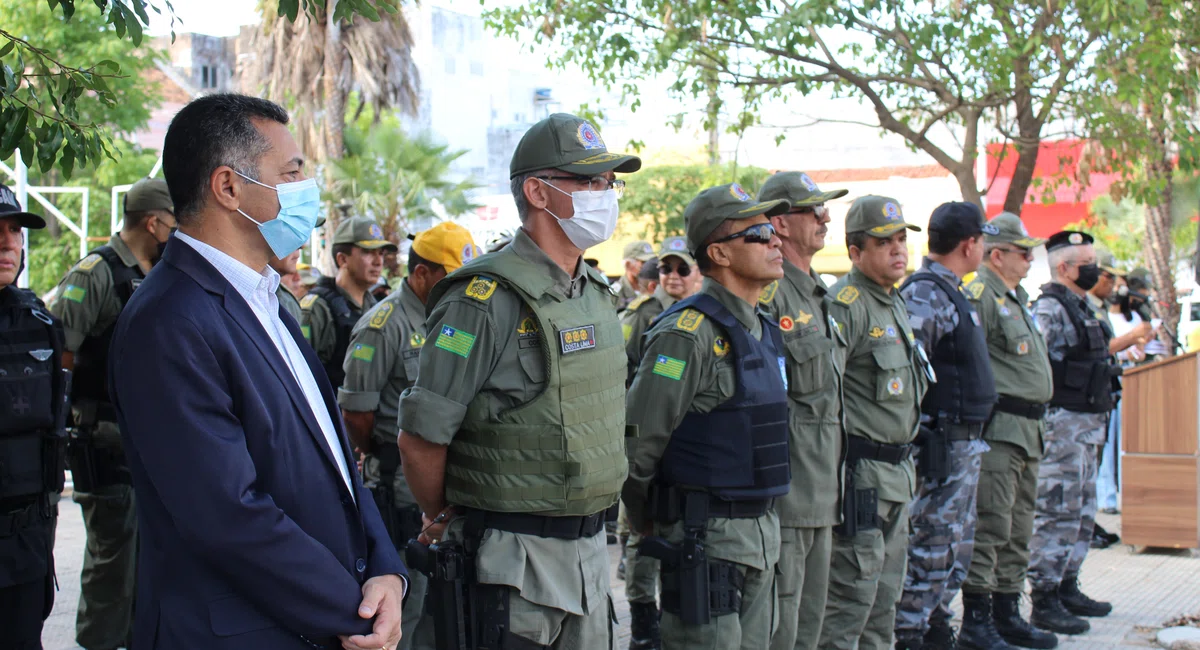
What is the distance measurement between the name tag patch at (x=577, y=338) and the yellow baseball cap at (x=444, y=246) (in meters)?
2.19

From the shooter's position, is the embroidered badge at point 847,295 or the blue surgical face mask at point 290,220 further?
the embroidered badge at point 847,295

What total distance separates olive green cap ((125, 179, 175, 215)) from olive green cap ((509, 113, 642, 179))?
2490mm

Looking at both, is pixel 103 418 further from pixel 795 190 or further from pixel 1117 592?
pixel 1117 592

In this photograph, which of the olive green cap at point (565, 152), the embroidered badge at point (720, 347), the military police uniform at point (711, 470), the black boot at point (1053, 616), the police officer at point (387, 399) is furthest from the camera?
the black boot at point (1053, 616)

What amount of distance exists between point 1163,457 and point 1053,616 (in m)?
2.67

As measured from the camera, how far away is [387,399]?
534 centimetres

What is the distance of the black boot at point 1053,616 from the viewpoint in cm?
680

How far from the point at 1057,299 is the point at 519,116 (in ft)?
153

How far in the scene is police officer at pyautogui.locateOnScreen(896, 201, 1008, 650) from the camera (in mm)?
5836

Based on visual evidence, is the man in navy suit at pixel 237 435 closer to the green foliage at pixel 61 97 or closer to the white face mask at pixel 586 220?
the green foliage at pixel 61 97

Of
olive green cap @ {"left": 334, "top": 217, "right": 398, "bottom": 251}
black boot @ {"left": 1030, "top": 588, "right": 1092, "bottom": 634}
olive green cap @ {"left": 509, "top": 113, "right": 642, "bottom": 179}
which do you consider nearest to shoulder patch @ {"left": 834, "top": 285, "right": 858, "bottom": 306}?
olive green cap @ {"left": 509, "top": 113, "right": 642, "bottom": 179}

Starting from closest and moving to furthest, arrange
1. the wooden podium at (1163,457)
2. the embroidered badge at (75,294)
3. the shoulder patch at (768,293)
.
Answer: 1. the shoulder patch at (768,293)
2. the embroidered badge at (75,294)
3. the wooden podium at (1163,457)

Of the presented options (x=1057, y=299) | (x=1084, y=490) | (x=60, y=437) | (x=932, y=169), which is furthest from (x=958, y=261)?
(x=932, y=169)

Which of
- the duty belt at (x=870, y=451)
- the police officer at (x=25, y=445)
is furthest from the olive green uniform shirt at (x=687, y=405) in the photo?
the police officer at (x=25, y=445)
